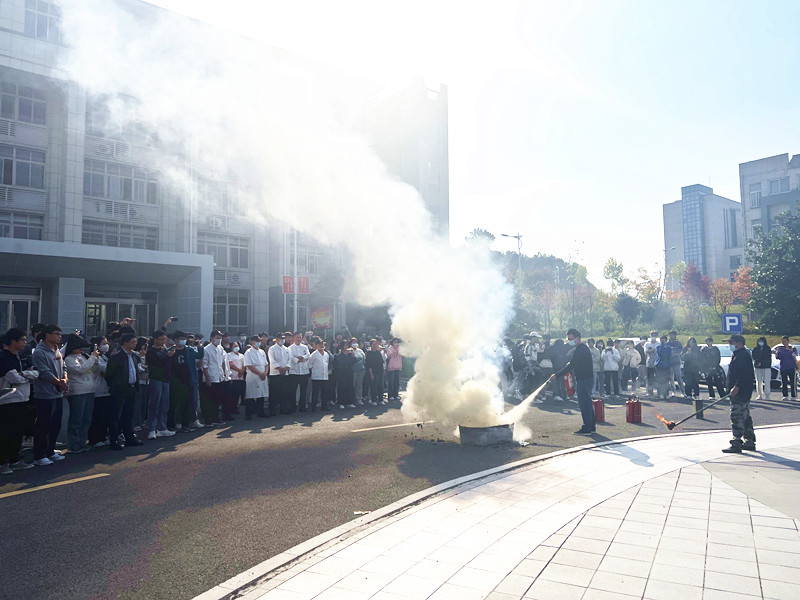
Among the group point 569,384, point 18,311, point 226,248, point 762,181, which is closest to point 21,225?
point 18,311

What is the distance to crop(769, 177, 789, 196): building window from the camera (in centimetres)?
5816

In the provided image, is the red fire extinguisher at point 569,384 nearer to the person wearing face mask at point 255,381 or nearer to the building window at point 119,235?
the person wearing face mask at point 255,381

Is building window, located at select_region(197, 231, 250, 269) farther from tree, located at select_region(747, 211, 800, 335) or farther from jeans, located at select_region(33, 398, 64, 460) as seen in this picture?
tree, located at select_region(747, 211, 800, 335)

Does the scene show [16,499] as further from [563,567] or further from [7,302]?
[7,302]

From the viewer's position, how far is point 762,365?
16.4m

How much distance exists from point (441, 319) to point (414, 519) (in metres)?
4.89

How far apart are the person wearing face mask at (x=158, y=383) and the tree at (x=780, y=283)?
36389 mm

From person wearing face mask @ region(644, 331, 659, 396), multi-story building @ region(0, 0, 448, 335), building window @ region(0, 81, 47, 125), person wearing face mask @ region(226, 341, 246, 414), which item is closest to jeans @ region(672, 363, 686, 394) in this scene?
person wearing face mask @ region(644, 331, 659, 396)

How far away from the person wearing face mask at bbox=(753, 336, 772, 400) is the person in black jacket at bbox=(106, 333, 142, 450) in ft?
55.7

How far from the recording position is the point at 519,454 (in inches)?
339

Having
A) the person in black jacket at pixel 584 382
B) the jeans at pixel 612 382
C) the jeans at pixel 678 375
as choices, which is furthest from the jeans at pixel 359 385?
the jeans at pixel 678 375

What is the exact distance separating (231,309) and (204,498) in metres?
26.7

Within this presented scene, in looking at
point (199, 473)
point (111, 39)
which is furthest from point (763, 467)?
point (111, 39)

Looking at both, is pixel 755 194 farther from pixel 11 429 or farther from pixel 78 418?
pixel 11 429
